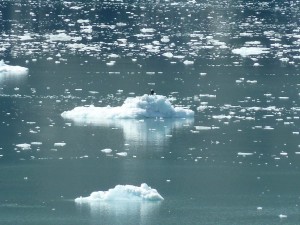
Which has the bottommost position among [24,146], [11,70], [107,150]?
[107,150]

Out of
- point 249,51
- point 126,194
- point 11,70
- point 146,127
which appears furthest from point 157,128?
point 249,51

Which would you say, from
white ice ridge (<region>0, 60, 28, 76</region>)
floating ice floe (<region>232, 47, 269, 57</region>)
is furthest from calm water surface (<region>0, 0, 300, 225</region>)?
white ice ridge (<region>0, 60, 28, 76</region>)

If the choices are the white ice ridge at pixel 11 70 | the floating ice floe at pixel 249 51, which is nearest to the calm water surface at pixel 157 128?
the floating ice floe at pixel 249 51

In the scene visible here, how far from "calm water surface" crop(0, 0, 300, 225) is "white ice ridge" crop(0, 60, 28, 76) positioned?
47cm

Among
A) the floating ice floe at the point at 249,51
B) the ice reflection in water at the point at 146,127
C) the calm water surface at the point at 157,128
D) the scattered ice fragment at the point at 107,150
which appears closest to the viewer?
the calm water surface at the point at 157,128

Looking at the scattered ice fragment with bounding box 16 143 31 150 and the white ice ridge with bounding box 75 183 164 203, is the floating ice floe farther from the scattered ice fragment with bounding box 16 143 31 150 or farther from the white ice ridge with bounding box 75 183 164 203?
the white ice ridge with bounding box 75 183 164 203

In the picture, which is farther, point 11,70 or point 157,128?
point 11,70

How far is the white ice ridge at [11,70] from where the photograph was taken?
39.6 m

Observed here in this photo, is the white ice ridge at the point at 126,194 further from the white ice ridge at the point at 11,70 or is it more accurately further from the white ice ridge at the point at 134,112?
the white ice ridge at the point at 11,70

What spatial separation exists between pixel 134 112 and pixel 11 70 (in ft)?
34.0

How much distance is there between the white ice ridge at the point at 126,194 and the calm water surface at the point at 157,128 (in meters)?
0.20

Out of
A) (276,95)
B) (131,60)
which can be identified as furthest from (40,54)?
(276,95)

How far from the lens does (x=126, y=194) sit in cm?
2186

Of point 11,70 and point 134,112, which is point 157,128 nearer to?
point 134,112
